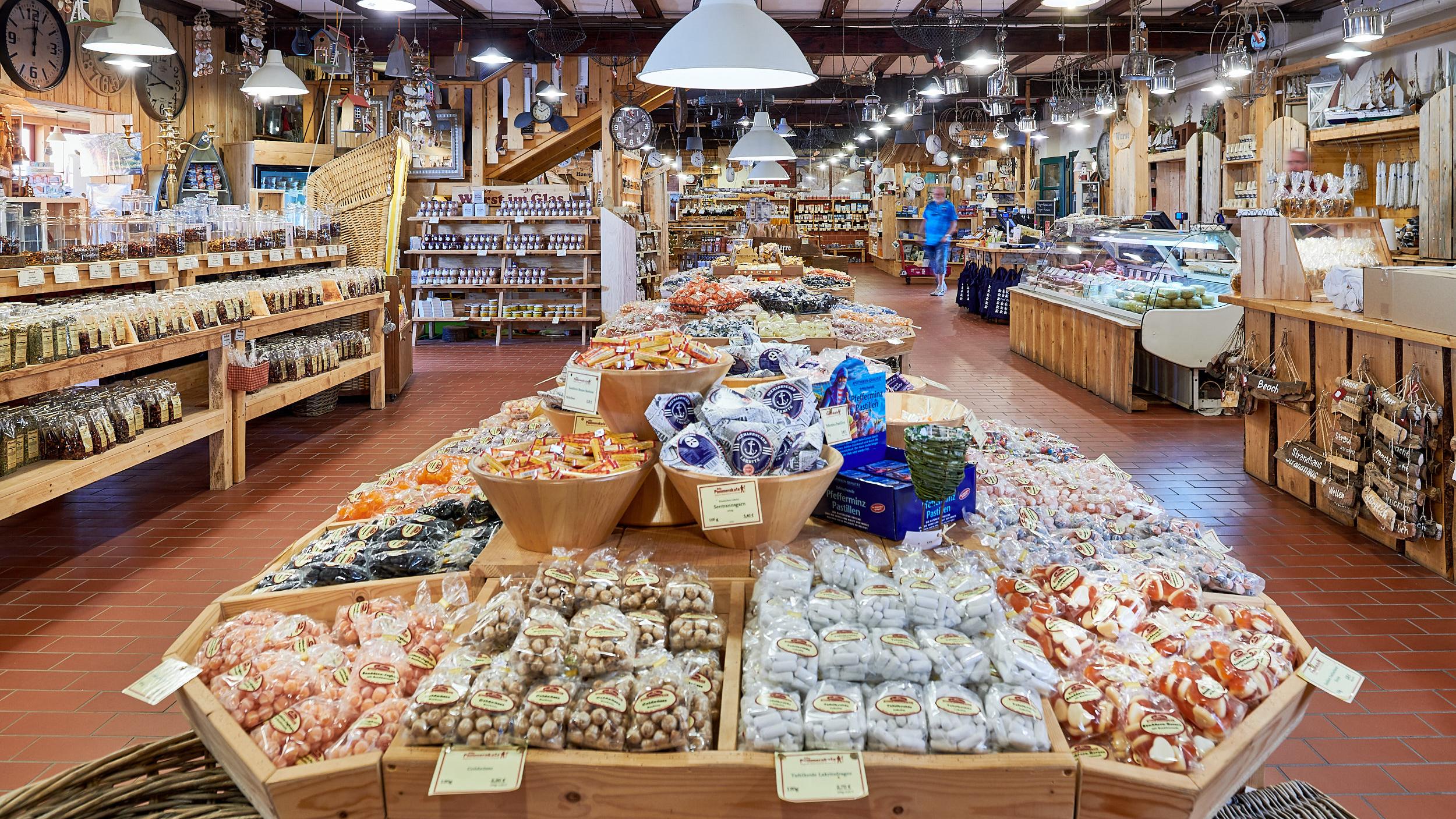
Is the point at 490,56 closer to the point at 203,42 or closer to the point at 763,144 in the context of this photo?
the point at 763,144

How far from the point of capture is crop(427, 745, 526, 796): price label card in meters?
1.47

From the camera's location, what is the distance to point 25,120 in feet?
32.0

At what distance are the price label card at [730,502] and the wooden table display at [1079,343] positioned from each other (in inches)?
247

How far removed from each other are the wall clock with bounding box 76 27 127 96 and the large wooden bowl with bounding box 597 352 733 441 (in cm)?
971

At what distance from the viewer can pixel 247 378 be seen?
5844mm

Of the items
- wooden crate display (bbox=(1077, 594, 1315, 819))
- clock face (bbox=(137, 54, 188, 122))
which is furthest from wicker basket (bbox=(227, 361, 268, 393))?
clock face (bbox=(137, 54, 188, 122))

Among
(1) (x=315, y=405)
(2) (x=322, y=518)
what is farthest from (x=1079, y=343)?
(2) (x=322, y=518)

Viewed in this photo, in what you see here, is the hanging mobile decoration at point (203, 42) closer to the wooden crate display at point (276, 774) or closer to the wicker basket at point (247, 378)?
the wicker basket at point (247, 378)

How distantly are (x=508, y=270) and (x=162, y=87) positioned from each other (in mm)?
4184

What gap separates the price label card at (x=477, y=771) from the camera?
57.8 inches

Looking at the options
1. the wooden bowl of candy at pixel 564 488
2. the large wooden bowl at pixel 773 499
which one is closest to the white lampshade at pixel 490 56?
the wooden bowl of candy at pixel 564 488

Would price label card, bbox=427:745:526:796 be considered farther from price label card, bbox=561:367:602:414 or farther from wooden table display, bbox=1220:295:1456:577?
wooden table display, bbox=1220:295:1456:577

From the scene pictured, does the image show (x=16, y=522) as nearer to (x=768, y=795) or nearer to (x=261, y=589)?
(x=261, y=589)

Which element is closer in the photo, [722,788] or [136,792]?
[722,788]
